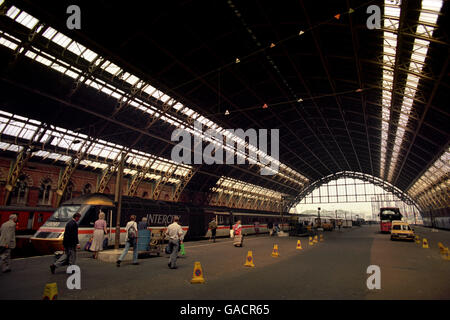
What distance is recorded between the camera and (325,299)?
562 centimetres

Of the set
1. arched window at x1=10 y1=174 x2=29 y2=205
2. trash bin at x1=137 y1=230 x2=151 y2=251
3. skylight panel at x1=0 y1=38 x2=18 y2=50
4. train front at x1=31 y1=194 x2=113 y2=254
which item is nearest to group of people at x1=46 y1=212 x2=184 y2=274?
trash bin at x1=137 y1=230 x2=151 y2=251

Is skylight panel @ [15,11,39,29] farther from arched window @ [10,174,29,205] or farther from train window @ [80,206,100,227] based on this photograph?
arched window @ [10,174,29,205]

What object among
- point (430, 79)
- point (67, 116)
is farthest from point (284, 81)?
point (67, 116)

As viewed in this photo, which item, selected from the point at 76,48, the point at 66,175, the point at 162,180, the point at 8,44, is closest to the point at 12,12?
the point at 8,44

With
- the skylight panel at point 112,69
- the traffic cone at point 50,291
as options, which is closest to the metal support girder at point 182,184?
the skylight panel at point 112,69

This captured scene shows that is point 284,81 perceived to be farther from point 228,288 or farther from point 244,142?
point 228,288

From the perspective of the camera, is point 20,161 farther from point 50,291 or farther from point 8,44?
point 50,291

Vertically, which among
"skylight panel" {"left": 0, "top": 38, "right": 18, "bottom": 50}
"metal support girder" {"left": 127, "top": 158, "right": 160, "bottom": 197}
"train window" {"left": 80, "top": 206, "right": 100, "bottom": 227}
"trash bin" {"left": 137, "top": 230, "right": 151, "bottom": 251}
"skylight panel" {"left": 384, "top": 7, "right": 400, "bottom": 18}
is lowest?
"trash bin" {"left": 137, "top": 230, "right": 151, "bottom": 251}

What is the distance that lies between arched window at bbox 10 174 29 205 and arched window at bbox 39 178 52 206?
1.40 m

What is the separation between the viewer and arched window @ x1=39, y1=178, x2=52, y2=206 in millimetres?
27348

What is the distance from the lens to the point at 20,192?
84.6ft

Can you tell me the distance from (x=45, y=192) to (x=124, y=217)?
16.6 m

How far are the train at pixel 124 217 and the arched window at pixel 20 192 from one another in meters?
15.0

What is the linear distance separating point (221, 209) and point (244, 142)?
12217 mm
